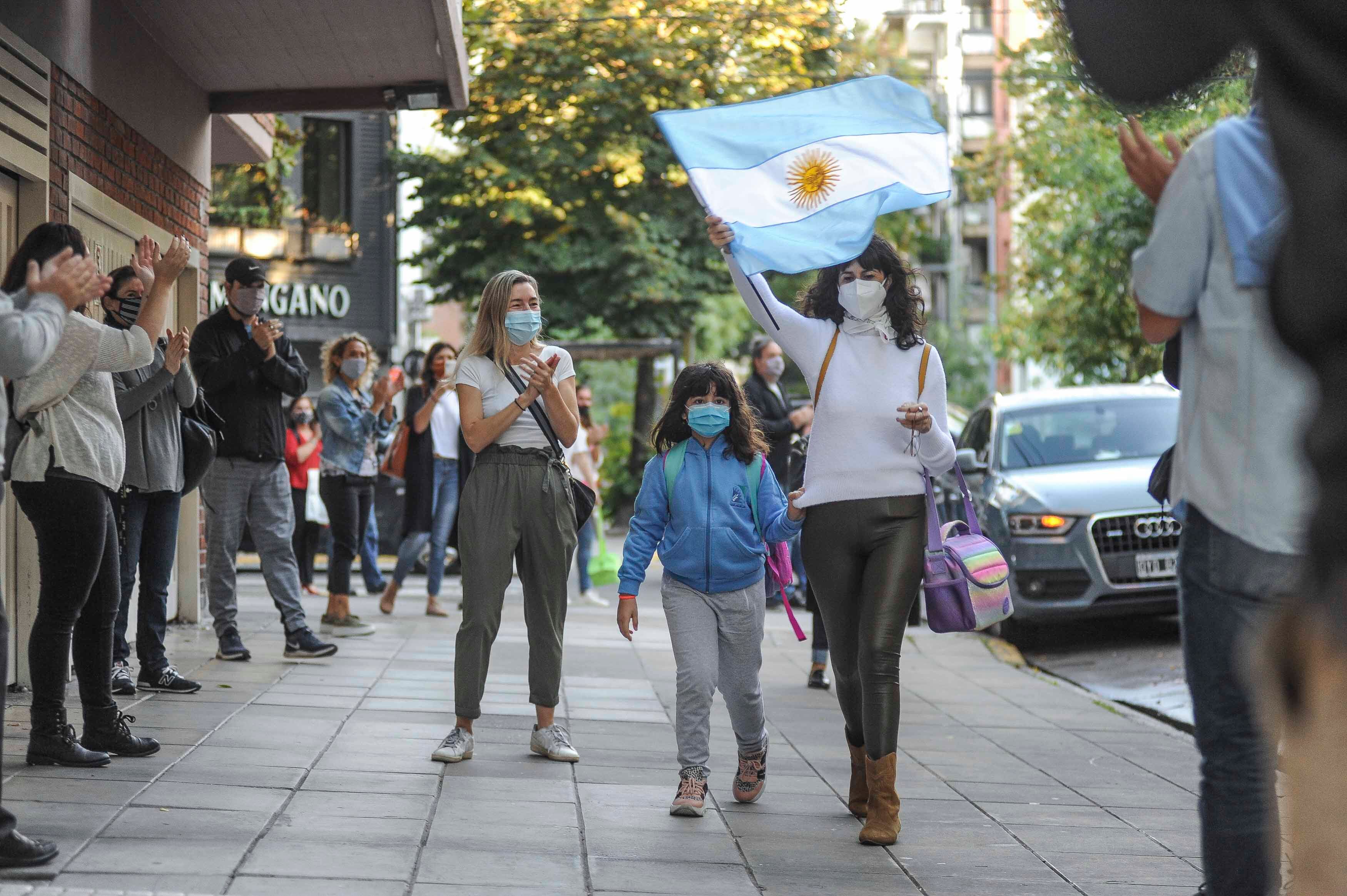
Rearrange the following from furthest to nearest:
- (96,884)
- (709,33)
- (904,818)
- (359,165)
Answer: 1. (359,165)
2. (709,33)
3. (904,818)
4. (96,884)

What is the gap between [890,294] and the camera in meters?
5.54

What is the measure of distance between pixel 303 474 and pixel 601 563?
4.33m

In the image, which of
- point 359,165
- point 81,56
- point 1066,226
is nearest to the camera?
point 81,56

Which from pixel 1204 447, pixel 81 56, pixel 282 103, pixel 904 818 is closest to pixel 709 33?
pixel 282 103

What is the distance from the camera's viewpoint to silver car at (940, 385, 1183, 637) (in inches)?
420

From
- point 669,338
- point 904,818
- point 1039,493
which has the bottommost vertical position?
A: point 904,818

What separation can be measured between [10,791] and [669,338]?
889 inches

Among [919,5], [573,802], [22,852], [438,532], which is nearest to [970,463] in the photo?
[438,532]

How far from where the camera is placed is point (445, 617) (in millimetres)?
12438

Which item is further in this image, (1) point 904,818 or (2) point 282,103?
(2) point 282,103

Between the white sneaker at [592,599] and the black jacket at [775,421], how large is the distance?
296 cm

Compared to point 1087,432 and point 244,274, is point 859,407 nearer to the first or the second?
point 244,274

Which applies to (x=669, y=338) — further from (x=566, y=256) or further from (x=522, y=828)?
(x=522, y=828)

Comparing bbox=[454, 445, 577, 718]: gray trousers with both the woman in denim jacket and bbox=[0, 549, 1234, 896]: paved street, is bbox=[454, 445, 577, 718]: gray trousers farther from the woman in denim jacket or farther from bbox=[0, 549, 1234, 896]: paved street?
the woman in denim jacket
